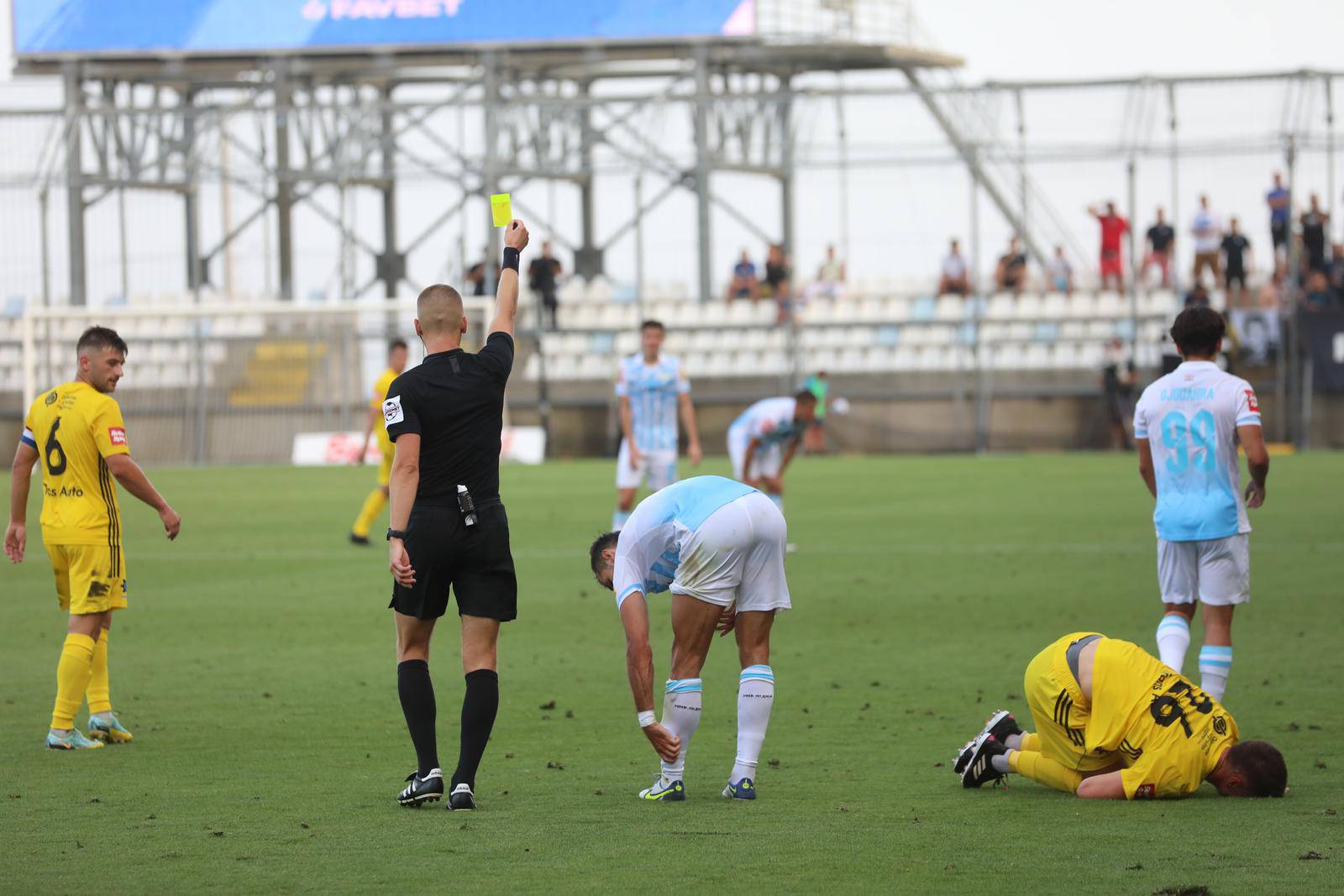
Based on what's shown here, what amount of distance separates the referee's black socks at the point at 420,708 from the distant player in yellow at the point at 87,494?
2015mm

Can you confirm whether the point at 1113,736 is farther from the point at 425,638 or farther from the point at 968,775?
the point at 425,638

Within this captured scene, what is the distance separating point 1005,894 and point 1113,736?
1510mm

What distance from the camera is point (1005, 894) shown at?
213 inches

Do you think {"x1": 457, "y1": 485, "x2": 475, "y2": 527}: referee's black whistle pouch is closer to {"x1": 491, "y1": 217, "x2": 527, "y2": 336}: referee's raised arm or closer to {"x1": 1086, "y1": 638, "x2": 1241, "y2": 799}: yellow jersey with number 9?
{"x1": 491, "y1": 217, "x2": 527, "y2": 336}: referee's raised arm

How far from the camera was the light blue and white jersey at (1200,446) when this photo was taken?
324 inches

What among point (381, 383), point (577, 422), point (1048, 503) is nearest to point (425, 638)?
point (381, 383)

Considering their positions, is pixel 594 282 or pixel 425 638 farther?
pixel 594 282

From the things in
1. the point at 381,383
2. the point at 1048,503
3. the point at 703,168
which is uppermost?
the point at 703,168

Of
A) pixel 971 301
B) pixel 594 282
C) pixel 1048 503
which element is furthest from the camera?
pixel 594 282

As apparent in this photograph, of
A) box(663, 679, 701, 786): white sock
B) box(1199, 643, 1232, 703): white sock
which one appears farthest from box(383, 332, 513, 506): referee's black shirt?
box(1199, 643, 1232, 703): white sock

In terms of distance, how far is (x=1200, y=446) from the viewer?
8289 millimetres

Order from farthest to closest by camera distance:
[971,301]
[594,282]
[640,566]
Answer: [594,282], [971,301], [640,566]

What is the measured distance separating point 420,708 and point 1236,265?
2899 centimetres

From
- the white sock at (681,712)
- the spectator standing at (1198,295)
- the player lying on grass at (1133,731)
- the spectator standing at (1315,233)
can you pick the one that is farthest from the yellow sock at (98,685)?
the spectator standing at (1315,233)
